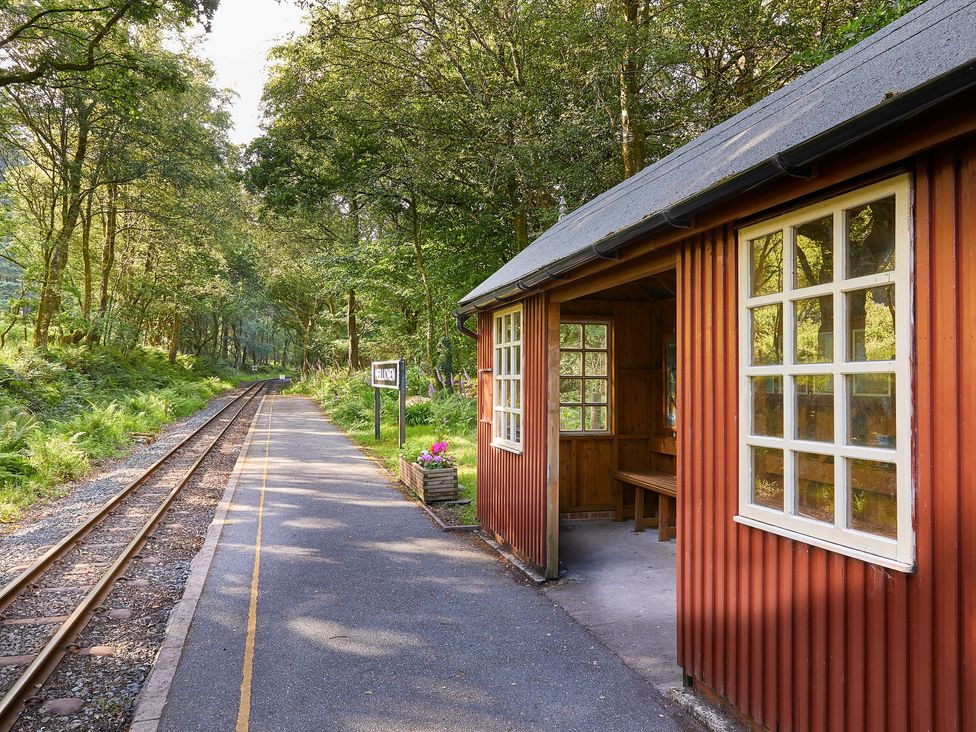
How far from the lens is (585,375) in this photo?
8414mm

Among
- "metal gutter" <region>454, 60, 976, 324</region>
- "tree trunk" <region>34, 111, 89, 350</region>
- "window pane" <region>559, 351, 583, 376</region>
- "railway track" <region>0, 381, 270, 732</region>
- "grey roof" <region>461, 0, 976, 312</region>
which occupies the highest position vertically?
"tree trunk" <region>34, 111, 89, 350</region>

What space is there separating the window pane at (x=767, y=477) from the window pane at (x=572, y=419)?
5.15 meters

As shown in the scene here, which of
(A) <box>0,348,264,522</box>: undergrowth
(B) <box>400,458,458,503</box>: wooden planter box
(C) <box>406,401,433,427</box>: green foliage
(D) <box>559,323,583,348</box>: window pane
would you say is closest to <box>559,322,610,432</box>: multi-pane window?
(D) <box>559,323,583,348</box>: window pane

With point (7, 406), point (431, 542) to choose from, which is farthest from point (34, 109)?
point (431, 542)

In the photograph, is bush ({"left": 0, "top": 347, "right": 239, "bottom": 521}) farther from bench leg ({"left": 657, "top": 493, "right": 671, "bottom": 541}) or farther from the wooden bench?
bench leg ({"left": 657, "top": 493, "right": 671, "bottom": 541})

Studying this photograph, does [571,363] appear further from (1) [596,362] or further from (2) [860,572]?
(2) [860,572]

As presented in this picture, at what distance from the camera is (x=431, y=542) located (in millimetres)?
7590

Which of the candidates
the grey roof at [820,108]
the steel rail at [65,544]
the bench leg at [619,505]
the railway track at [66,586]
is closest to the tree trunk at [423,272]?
the steel rail at [65,544]

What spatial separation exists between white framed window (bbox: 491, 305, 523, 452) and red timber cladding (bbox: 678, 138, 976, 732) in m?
3.25

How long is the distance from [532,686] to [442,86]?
1392 centimetres

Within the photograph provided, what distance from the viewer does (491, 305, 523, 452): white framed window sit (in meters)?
7.04

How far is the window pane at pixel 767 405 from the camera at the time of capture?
3.17 meters

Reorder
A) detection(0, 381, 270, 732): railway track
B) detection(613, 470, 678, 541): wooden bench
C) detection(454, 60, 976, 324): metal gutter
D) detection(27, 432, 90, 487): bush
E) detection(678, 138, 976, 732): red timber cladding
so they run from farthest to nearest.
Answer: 1. detection(27, 432, 90, 487): bush
2. detection(613, 470, 678, 541): wooden bench
3. detection(0, 381, 270, 732): railway track
4. detection(678, 138, 976, 732): red timber cladding
5. detection(454, 60, 976, 324): metal gutter

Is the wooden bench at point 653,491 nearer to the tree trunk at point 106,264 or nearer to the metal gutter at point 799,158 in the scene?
the metal gutter at point 799,158
